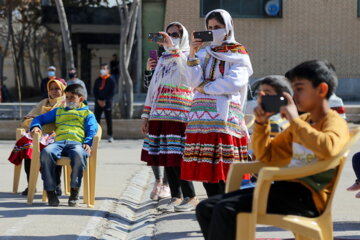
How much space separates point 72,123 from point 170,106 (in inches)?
42.1

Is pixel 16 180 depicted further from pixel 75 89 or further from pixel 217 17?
pixel 217 17

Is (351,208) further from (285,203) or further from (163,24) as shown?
(163,24)

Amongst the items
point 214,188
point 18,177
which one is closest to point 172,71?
point 214,188

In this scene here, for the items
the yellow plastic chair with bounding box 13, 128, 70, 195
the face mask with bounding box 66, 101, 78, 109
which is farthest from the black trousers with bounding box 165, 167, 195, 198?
the yellow plastic chair with bounding box 13, 128, 70, 195

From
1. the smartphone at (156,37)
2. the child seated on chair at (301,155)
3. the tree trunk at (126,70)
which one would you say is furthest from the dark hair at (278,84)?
the tree trunk at (126,70)

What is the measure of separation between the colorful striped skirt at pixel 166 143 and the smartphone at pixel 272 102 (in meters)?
3.40

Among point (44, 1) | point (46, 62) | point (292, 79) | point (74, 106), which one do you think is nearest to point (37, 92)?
point (44, 1)

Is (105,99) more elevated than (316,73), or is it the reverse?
(316,73)

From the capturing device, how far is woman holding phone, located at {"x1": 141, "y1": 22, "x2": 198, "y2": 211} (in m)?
7.75

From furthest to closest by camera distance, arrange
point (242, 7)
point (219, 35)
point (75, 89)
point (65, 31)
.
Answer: point (242, 7)
point (65, 31)
point (75, 89)
point (219, 35)

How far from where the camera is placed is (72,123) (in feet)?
26.6

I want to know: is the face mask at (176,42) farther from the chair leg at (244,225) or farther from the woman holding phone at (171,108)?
the chair leg at (244,225)

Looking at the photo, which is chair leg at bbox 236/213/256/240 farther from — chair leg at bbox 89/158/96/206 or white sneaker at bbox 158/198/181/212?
chair leg at bbox 89/158/96/206

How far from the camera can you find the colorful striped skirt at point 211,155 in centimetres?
670
